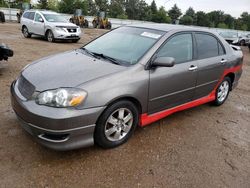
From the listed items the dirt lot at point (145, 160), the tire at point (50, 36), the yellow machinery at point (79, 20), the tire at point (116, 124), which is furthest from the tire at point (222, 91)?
the yellow machinery at point (79, 20)

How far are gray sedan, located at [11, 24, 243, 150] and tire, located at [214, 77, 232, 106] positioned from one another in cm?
27

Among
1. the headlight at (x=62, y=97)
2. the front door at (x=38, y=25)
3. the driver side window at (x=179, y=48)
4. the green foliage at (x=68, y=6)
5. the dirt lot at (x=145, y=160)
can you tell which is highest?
the green foliage at (x=68, y=6)

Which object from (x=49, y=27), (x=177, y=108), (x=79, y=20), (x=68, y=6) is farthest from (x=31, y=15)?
(x=68, y=6)

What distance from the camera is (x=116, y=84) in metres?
2.83

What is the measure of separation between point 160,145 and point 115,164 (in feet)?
2.53

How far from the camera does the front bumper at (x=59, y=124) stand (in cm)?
249

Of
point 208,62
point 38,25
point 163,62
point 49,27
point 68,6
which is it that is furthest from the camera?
point 68,6

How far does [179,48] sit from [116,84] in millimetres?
1388

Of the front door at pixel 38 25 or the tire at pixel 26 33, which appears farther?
the tire at pixel 26 33

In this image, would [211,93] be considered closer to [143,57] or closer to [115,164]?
[143,57]

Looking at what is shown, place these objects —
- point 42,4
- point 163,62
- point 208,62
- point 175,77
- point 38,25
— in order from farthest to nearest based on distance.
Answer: point 42,4
point 38,25
point 208,62
point 175,77
point 163,62

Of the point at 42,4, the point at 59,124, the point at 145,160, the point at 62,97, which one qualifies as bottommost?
the point at 145,160

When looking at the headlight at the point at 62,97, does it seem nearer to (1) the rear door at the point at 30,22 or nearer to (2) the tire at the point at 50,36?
(2) the tire at the point at 50,36

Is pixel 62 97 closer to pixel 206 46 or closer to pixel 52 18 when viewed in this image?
pixel 206 46
